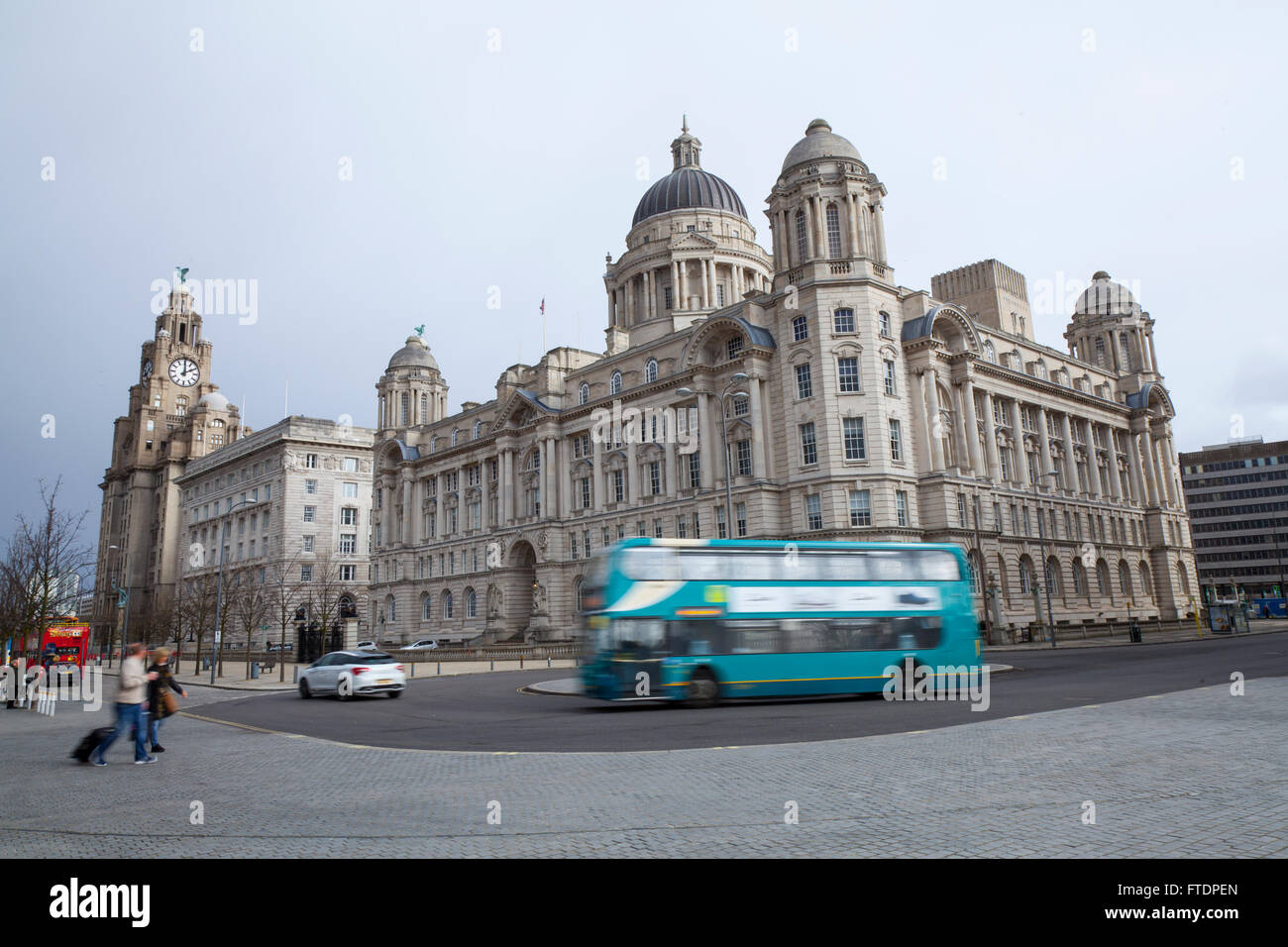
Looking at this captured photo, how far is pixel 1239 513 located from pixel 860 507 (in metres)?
107

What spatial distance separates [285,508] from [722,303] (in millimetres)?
55255

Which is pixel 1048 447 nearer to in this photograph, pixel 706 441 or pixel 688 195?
pixel 706 441

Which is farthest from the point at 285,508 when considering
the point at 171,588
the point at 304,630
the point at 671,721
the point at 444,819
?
the point at 444,819

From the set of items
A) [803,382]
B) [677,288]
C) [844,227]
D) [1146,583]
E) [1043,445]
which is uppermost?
[677,288]

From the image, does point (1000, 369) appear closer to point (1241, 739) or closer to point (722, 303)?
point (722, 303)

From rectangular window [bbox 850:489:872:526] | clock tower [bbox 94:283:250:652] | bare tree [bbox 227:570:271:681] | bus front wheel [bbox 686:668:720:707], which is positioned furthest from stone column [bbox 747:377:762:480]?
clock tower [bbox 94:283:250:652]

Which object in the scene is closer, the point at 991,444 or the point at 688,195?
the point at 991,444

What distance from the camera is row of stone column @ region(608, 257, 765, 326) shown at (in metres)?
76.2

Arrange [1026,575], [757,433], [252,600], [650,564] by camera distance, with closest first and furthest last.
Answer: [650,564], [757,433], [1026,575], [252,600]

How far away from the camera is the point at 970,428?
56.2m

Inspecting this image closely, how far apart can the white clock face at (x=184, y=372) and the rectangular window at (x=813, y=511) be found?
117 meters

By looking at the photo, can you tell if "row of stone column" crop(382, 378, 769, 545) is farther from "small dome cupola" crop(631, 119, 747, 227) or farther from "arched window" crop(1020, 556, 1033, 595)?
"small dome cupola" crop(631, 119, 747, 227)

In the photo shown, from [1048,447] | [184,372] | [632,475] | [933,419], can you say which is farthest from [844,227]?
[184,372]
